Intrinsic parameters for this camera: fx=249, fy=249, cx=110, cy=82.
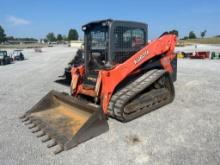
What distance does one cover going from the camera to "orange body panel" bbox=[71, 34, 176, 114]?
5.35 meters

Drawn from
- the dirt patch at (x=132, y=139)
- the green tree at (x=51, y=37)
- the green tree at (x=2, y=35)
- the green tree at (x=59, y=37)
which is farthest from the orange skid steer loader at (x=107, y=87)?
the green tree at (x=51, y=37)

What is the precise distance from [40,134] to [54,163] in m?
1.20

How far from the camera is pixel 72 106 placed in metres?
5.64

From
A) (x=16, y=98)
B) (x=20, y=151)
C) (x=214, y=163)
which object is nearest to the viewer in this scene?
(x=214, y=163)

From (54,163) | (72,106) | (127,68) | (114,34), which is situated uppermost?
(114,34)

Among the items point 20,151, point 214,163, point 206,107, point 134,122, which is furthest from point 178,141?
point 20,151

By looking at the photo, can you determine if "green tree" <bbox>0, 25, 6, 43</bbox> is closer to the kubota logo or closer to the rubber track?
the rubber track

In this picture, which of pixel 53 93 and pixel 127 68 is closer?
pixel 127 68

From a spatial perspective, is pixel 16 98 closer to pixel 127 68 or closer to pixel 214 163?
pixel 127 68

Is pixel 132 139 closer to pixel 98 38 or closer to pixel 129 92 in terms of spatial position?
pixel 129 92

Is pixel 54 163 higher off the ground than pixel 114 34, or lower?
lower

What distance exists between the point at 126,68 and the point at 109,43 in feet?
2.25

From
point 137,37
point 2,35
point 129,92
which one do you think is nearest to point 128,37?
point 137,37

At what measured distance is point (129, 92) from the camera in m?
5.64
